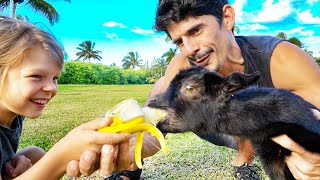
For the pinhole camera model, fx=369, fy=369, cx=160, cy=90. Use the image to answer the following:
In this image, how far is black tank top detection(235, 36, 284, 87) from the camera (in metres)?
3.12

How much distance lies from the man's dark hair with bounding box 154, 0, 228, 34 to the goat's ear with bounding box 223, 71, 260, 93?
1231 millimetres

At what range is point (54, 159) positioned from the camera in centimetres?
197

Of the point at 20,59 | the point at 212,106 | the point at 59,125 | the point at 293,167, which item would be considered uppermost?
the point at 20,59

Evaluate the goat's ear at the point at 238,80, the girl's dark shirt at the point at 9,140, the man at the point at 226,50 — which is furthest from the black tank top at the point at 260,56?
the girl's dark shirt at the point at 9,140

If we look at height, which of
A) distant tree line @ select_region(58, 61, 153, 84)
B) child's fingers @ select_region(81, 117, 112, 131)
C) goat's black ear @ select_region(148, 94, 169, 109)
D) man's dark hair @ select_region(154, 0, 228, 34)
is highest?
man's dark hair @ select_region(154, 0, 228, 34)

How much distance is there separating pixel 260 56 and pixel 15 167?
2117 millimetres

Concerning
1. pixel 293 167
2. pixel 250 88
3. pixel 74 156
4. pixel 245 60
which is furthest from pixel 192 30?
pixel 74 156

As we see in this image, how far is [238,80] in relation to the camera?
2.02 m

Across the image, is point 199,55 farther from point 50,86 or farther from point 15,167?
point 15,167

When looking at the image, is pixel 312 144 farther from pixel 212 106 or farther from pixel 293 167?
pixel 212 106

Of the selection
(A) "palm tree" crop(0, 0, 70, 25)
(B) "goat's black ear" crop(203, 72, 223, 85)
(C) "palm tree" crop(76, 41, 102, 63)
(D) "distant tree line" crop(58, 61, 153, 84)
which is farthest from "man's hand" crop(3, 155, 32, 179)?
(C) "palm tree" crop(76, 41, 102, 63)

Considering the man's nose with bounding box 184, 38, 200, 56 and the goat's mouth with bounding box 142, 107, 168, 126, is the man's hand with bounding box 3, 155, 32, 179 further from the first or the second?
the man's nose with bounding box 184, 38, 200, 56

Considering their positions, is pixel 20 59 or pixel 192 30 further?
pixel 192 30

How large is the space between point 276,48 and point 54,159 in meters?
2.09
